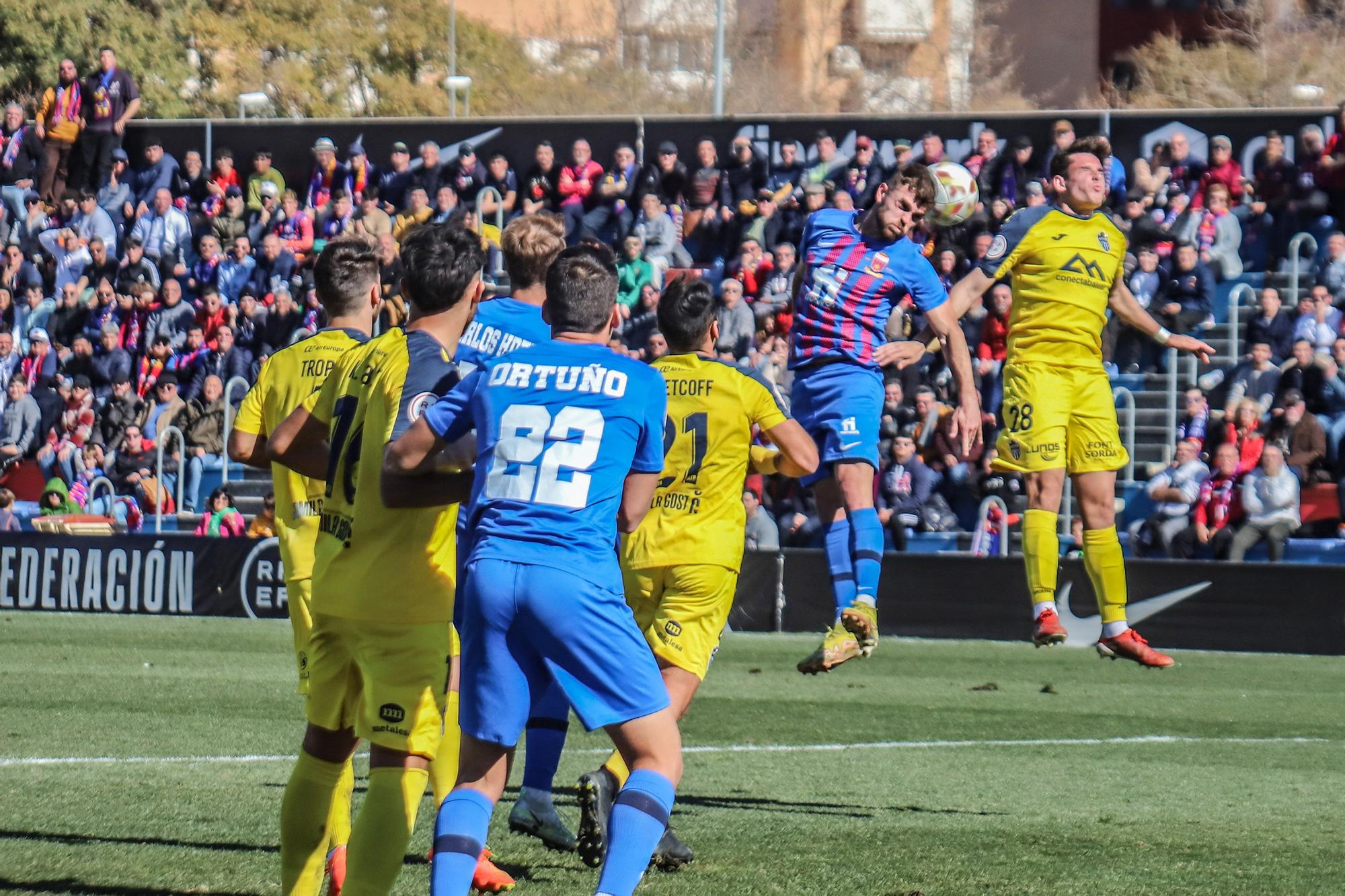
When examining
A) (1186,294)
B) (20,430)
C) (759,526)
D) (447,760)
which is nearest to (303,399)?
(447,760)

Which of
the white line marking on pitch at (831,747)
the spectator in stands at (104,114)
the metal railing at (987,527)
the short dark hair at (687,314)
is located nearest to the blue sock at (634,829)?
the short dark hair at (687,314)

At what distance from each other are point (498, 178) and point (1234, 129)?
9.63 metres

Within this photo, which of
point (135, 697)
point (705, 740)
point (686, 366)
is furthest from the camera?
point (135, 697)

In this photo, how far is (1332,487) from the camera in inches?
729

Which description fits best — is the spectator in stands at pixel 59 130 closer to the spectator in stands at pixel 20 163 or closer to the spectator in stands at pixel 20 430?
the spectator in stands at pixel 20 163

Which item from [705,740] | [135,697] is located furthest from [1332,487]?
[135,697]

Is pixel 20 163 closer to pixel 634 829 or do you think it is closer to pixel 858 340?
pixel 858 340

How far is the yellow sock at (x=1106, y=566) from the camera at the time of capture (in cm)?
956

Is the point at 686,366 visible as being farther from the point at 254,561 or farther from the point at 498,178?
the point at 498,178

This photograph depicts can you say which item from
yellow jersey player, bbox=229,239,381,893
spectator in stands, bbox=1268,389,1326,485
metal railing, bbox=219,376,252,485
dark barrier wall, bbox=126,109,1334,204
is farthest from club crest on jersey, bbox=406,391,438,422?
dark barrier wall, bbox=126,109,1334,204

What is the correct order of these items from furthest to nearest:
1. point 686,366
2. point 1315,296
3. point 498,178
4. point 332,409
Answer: point 498,178 → point 1315,296 → point 686,366 → point 332,409

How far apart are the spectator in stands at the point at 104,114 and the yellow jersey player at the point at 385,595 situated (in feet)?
75.2

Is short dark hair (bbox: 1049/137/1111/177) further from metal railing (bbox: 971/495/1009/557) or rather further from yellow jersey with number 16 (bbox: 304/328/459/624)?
metal railing (bbox: 971/495/1009/557)

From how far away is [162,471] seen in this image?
2266 cm
